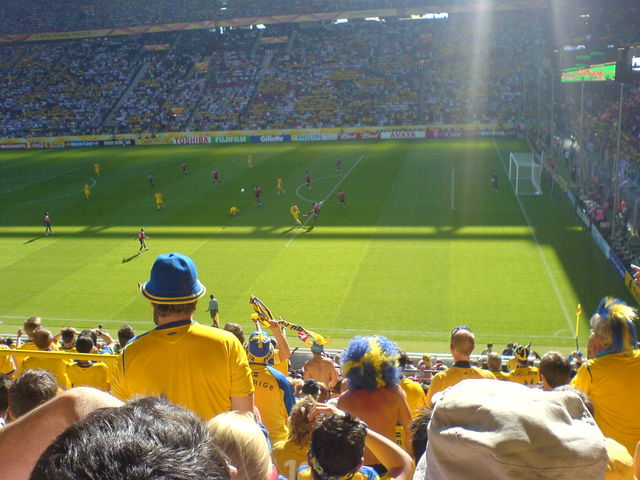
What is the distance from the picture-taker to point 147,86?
74062 millimetres

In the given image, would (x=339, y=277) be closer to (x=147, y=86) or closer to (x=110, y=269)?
(x=110, y=269)

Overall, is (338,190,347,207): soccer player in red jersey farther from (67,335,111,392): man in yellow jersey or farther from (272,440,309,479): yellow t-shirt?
(272,440,309,479): yellow t-shirt

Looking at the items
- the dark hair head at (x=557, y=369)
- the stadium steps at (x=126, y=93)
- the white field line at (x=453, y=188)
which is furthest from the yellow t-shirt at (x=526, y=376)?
the stadium steps at (x=126, y=93)

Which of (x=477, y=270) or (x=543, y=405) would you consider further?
(x=477, y=270)

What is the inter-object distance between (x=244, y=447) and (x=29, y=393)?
2.58 meters

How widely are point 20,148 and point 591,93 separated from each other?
2083 inches

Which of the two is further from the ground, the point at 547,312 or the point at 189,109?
the point at 189,109

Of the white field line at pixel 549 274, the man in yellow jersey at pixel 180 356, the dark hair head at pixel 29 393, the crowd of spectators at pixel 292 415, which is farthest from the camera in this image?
the white field line at pixel 549 274

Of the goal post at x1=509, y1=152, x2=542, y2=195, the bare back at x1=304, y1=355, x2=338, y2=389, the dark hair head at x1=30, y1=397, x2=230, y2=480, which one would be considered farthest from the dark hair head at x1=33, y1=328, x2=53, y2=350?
the goal post at x1=509, y1=152, x2=542, y2=195

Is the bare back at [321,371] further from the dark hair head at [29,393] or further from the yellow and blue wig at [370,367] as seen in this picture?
the dark hair head at [29,393]

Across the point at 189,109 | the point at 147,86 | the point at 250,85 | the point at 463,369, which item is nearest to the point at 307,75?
the point at 250,85

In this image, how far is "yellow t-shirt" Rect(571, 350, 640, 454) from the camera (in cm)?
515

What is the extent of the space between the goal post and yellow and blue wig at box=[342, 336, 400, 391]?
30889 millimetres

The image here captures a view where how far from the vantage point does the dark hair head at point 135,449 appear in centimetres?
148
